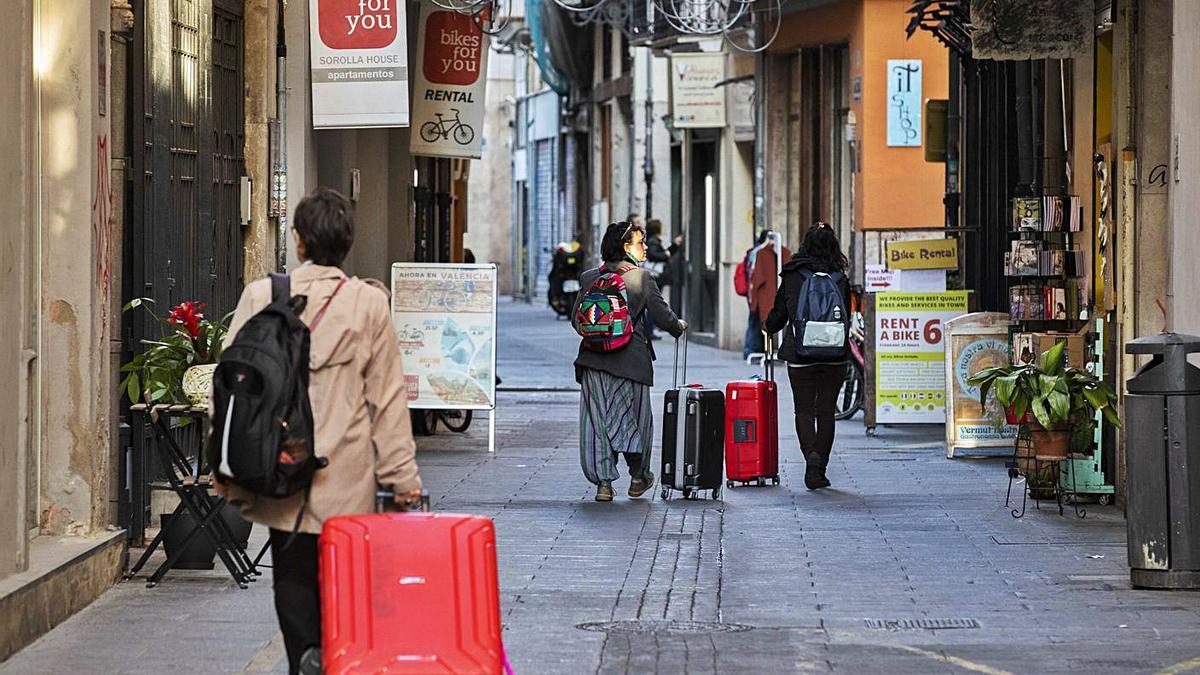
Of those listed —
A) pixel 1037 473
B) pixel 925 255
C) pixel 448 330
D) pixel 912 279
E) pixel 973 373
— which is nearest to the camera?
pixel 1037 473

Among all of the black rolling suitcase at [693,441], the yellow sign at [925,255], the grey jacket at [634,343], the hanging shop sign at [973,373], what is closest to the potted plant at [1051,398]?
the black rolling suitcase at [693,441]

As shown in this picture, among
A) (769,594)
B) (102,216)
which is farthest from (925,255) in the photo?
(102,216)

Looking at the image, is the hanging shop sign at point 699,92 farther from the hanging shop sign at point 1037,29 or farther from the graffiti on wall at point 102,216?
the graffiti on wall at point 102,216

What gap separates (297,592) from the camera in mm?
6211

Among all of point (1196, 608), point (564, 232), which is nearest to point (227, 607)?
point (1196, 608)

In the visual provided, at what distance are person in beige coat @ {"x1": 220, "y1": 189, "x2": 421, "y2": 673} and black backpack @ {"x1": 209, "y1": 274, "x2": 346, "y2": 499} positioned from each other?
0.34 ft

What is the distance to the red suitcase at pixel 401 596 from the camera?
5816 millimetres

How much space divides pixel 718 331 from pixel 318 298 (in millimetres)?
25354

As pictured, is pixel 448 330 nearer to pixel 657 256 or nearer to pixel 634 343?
pixel 634 343

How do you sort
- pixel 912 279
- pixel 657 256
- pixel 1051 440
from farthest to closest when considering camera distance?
pixel 657 256 < pixel 912 279 < pixel 1051 440

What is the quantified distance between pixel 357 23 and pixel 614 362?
8.39ft

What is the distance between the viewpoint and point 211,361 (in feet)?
32.0

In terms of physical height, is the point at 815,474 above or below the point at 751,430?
below

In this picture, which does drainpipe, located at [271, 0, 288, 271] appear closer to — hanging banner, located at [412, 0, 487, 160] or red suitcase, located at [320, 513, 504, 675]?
hanging banner, located at [412, 0, 487, 160]
